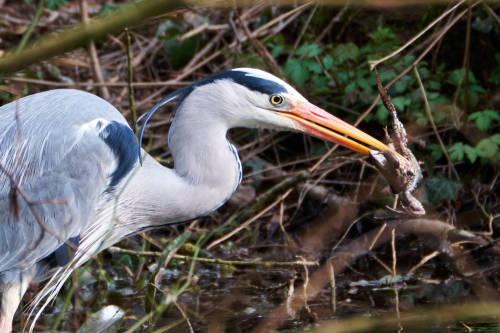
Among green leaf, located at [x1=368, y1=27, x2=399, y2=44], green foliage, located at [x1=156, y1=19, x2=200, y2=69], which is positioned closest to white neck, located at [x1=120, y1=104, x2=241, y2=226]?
green leaf, located at [x1=368, y1=27, x2=399, y2=44]

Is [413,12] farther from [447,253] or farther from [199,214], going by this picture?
[199,214]

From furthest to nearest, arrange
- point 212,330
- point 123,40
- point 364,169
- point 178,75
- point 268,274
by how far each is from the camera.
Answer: point 123,40 → point 178,75 → point 364,169 → point 268,274 → point 212,330

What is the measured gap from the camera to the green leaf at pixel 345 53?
473cm

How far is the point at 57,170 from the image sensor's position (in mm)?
3029

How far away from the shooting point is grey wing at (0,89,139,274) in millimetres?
3016

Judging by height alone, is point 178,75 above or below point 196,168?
above

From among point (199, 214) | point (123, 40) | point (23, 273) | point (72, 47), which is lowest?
point (23, 273)

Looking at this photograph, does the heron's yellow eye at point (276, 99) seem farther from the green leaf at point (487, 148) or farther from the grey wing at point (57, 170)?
the green leaf at point (487, 148)

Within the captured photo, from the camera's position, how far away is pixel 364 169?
4645 mm

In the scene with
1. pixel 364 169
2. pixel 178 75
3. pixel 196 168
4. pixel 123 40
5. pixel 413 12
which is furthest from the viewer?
pixel 123 40

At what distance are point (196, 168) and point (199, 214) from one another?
0.22m

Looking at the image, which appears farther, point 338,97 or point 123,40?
point 123,40

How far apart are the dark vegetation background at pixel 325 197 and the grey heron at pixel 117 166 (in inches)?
10.7

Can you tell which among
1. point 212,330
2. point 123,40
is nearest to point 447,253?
point 212,330
